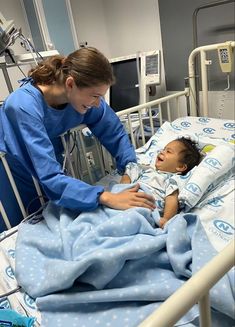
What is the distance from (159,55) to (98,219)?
1.54 metres

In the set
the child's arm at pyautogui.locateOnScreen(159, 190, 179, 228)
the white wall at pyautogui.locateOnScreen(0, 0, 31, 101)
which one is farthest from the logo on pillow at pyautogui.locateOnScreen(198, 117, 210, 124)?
the white wall at pyautogui.locateOnScreen(0, 0, 31, 101)

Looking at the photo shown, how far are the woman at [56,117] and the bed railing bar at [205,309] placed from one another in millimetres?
549

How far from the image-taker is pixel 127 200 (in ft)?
3.22

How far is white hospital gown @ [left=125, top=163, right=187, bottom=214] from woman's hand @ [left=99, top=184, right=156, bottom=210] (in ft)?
0.26

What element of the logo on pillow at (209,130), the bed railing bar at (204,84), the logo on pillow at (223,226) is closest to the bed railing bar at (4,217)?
the logo on pillow at (223,226)

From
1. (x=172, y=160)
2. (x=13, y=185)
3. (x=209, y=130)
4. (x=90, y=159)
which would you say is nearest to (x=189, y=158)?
(x=172, y=160)

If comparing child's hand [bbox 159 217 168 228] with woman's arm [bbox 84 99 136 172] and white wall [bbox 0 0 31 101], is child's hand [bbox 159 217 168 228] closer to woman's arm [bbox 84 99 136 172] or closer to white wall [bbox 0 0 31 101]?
woman's arm [bbox 84 99 136 172]

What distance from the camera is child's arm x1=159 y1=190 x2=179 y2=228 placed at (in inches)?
39.9

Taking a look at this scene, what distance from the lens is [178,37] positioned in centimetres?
207

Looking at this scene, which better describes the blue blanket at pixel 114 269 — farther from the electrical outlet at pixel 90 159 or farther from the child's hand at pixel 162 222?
the electrical outlet at pixel 90 159

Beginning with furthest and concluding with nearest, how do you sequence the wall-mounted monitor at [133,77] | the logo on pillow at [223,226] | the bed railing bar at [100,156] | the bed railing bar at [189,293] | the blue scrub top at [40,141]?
the wall-mounted monitor at [133,77]
the bed railing bar at [100,156]
the blue scrub top at [40,141]
the logo on pillow at [223,226]
the bed railing bar at [189,293]

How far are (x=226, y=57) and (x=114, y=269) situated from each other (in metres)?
1.26

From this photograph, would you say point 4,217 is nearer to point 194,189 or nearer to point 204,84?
point 194,189

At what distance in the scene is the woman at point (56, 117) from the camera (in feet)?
3.25
